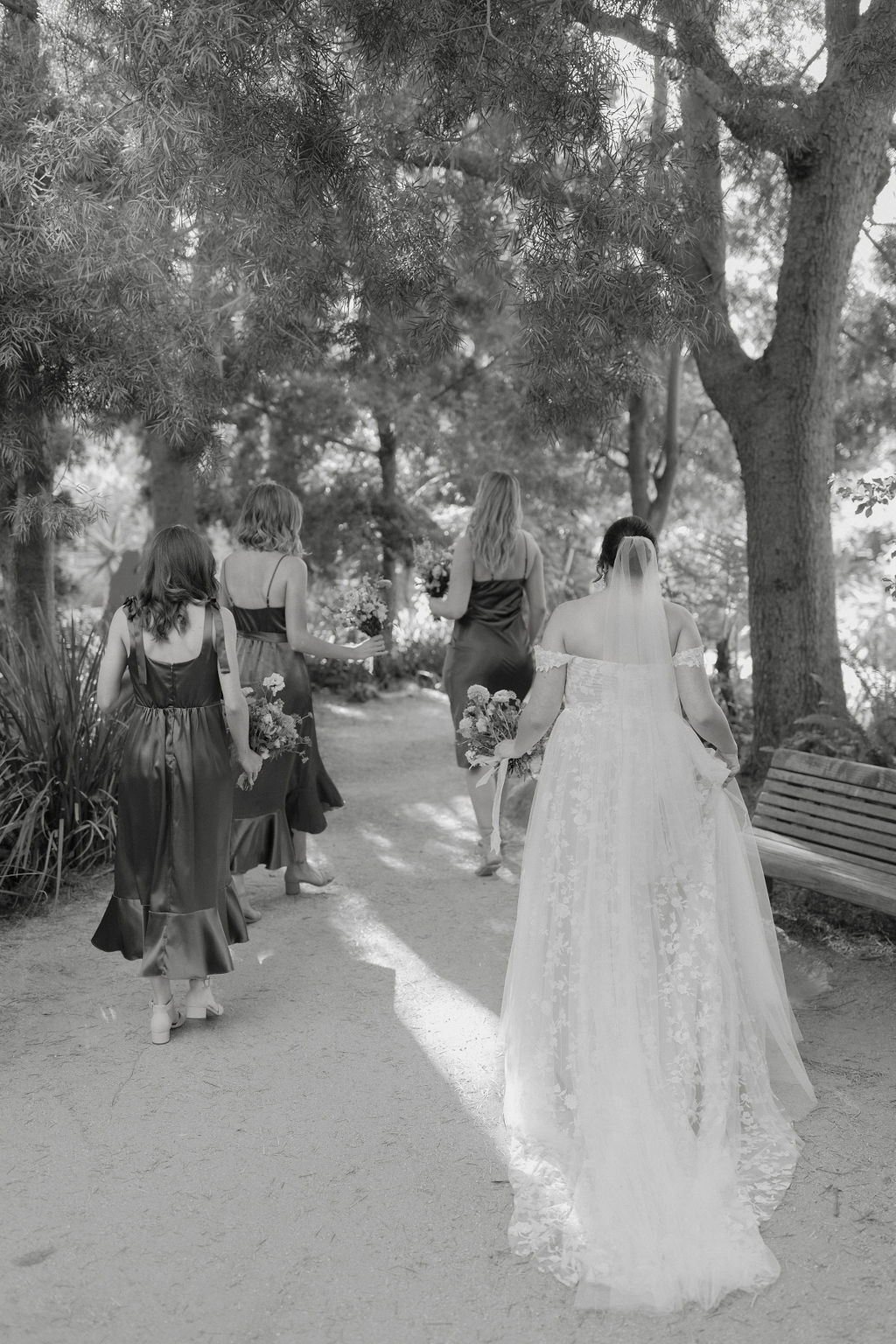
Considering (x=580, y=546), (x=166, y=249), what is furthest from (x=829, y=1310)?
(x=580, y=546)

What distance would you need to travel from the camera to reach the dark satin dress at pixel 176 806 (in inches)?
171

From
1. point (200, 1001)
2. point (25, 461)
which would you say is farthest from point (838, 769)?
point (25, 461)

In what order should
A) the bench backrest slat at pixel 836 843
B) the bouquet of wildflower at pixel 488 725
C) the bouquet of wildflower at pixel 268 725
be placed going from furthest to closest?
the bench backrest slat at pixel 836 843, the bouquet of wildflower at pixel 268 725, the bouquet of wildflower at pixel 488 725

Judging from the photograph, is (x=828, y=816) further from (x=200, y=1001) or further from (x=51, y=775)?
(x=51, y=775)

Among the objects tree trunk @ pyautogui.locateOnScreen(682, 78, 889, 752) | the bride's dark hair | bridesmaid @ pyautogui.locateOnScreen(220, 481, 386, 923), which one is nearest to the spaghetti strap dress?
bridesmaid @ pyautogui.locateOnScreen(220, 481, 386, 923)

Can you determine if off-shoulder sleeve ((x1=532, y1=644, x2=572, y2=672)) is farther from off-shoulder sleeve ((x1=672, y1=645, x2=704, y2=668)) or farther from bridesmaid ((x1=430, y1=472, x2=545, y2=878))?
bridesmaid ((x1=430, y1=472, x2=545, y2=878))

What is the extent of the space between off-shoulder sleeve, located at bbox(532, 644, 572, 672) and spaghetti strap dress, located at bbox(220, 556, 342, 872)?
1991 mm

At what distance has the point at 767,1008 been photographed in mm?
4039

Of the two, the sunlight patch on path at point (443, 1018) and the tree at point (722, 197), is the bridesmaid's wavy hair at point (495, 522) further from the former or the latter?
the sunlight patch on path at point (443, 1018)

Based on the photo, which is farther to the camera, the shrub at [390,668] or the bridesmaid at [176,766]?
the shrub at [390,668]

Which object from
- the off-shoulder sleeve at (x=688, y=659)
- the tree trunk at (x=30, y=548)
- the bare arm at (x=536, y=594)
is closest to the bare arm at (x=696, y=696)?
the off-shoulder sleeve at (x=688, y=659)

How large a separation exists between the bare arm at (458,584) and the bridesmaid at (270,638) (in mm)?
736

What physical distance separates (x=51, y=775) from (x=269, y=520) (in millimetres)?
2036

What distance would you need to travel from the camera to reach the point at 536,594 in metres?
6.68
